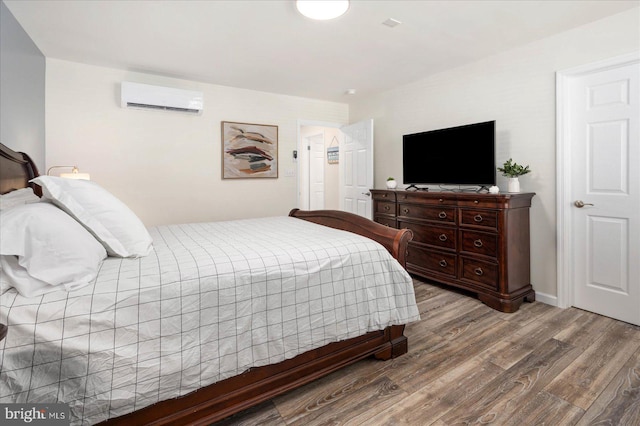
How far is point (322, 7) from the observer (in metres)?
2.18

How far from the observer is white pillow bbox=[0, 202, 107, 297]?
1.13 metres

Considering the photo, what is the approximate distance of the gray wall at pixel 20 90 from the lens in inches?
86.7

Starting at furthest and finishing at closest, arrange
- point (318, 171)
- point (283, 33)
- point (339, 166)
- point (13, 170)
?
point (318, 171) → point (339, 166) → point (283, 33) → point (13, 170)

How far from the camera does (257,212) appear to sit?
4.53 metres

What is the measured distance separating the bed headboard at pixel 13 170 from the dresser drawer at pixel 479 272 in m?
3.60

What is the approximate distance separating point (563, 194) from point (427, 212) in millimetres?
1175

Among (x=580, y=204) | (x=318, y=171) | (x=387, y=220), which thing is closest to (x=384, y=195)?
(x=387, y=220)

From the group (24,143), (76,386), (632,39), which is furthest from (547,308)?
(24,143)

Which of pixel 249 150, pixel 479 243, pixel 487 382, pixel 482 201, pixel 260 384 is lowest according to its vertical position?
pixel 487 382

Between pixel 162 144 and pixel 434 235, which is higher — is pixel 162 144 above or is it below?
above

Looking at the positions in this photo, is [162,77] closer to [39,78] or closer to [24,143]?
[39,78]

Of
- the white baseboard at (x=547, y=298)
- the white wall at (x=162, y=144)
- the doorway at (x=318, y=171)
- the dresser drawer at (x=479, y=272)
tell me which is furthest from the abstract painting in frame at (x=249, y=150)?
the white baseboard at (x=547, y=298)

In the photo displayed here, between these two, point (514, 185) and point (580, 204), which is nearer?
point (580, 204)

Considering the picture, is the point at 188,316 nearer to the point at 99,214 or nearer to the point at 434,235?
the point at 99,214
